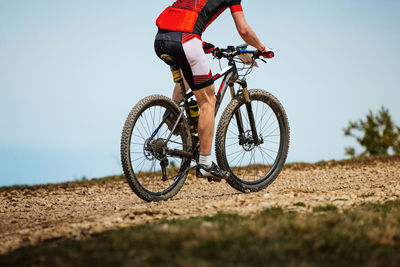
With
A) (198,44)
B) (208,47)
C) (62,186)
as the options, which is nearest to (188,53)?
(198,44)

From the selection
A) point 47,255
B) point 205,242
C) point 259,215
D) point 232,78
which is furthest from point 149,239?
point 232,78

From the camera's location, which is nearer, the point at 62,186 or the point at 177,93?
the point at 177,93

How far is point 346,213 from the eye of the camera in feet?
13.8

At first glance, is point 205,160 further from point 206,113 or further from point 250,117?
point 250,117

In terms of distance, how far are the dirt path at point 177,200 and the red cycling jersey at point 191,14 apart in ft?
6.96

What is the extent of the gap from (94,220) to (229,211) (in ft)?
4.28

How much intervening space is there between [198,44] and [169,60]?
0.42 meters

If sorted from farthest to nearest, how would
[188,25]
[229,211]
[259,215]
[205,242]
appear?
[188,25], [229,211], [259,215], [205,242]

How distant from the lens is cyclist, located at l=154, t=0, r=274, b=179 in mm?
5523

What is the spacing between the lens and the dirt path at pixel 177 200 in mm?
4277

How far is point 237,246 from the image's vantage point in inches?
117

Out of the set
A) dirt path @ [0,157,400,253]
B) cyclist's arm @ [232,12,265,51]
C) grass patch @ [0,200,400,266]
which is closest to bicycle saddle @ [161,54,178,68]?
cyclist's arm @ [232,12,265,51]

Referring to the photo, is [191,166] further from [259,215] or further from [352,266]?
[352,266]

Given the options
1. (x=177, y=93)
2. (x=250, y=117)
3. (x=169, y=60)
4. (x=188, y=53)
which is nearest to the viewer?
(x=188, y=53)
